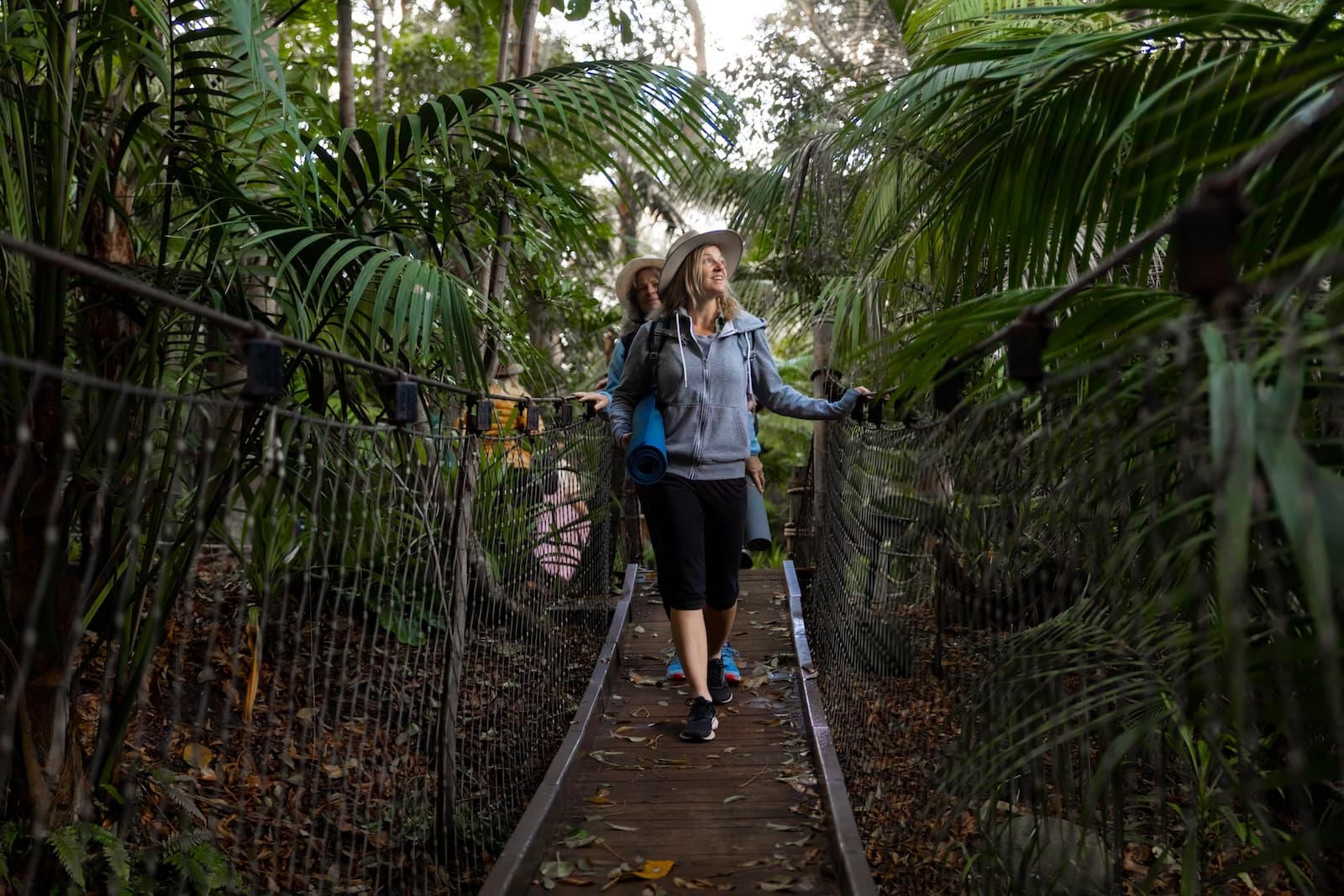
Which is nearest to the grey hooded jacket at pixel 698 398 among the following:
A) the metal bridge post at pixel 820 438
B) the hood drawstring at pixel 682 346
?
the hood drawstring at pixel 682 346

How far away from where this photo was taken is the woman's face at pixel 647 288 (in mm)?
4234

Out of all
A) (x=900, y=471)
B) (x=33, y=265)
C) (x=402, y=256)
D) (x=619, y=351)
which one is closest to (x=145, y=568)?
(x=33, y=265)

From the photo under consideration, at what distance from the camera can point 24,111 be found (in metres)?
2.22

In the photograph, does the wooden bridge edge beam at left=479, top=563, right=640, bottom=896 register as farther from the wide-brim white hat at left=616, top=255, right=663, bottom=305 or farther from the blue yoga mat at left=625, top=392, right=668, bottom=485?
the wide-brim white hat at left=616, top=255, right=663, bottom=305

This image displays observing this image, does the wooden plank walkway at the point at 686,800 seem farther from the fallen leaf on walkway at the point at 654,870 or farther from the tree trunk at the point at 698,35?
the tree trunk at the point at 698,35

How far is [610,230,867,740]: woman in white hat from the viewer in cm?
335

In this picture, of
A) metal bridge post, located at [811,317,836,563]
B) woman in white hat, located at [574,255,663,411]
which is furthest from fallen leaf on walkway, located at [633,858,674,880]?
metal bridge post, located at [811,317,836,563]

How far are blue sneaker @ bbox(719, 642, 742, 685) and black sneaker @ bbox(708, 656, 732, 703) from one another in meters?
0.04

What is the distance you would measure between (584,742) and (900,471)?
1.34 m

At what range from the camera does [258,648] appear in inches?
60.1

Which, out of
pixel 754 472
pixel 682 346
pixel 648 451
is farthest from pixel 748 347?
pixel 754 472

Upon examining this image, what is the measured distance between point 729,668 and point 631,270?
1.63 m

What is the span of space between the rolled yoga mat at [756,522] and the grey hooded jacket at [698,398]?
899 millimetres

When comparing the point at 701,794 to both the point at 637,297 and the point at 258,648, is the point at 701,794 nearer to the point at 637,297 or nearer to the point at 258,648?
the point at 258,648
